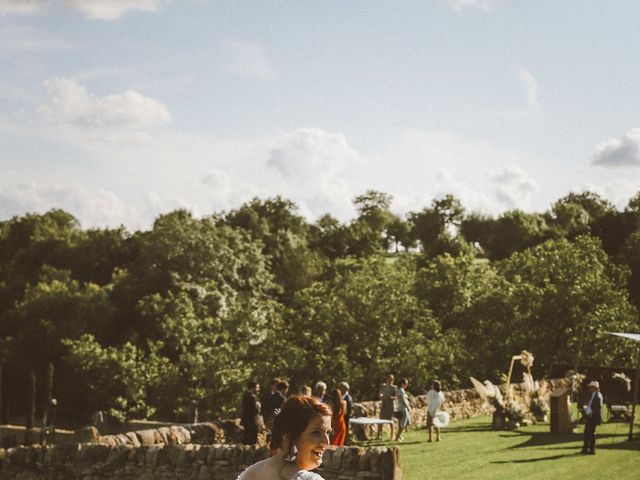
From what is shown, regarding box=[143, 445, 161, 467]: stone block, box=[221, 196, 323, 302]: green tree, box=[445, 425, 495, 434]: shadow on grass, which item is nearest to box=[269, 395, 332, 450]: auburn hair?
box=[143, 445, 161, 467]: stone block

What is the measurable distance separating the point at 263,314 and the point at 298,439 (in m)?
39.5

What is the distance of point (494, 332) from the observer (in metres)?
38.2

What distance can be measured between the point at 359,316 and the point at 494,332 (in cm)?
771

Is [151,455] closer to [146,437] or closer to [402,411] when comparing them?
[146,437]

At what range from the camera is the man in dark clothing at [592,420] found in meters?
18.3

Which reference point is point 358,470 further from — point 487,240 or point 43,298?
point 487,240

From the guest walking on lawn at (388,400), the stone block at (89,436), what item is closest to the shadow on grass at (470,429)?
the guest walking on lawn at (388,400)

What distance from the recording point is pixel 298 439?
427cm

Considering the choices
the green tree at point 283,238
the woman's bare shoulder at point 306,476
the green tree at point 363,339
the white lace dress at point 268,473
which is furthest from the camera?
the green tree at point 283,238

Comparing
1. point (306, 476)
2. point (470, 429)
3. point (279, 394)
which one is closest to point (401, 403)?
point (470, 429)

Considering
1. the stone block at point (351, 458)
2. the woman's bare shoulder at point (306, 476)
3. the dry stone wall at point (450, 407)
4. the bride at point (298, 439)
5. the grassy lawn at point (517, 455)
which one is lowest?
the grassy lawn at point (517, 455)

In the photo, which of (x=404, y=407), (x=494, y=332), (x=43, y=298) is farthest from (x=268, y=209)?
(x=404, y=407)

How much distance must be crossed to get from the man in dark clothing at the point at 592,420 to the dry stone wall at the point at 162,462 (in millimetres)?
8021

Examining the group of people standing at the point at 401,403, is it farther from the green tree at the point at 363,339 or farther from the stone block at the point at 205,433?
the green tree at the point at 363,339
